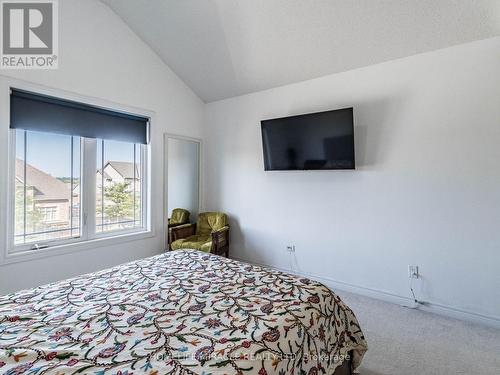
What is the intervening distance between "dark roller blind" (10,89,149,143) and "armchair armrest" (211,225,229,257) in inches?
65.9

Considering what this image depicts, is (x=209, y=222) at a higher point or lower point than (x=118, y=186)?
lower

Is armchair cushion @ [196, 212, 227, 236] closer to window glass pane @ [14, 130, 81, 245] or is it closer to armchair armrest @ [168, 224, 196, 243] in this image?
armchair armrest @ [168, 224, 196, 243]

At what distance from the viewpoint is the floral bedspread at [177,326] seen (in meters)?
0.94

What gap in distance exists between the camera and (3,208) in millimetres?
2514

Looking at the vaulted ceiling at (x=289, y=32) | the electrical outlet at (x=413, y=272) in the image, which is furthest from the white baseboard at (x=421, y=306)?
the vaulted ceiling at (x=289, y=32)

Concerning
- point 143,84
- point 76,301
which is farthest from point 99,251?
point 143,84

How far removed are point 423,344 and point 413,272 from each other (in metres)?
0.82

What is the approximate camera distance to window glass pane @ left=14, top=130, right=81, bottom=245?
2705 mm

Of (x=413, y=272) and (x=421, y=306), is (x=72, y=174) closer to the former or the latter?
(x=413, y=272)

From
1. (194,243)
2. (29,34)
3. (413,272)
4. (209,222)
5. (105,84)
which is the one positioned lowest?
(413,272)

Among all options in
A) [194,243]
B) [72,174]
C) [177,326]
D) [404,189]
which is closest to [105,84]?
[72,174]

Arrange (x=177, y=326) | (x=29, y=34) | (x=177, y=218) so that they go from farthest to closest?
(x=177, y=218) → (x=29, y=34) → (x=177, y=326)

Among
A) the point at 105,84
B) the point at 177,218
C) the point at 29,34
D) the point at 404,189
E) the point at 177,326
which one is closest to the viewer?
the point at 177,326

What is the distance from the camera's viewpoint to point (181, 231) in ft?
13.2
